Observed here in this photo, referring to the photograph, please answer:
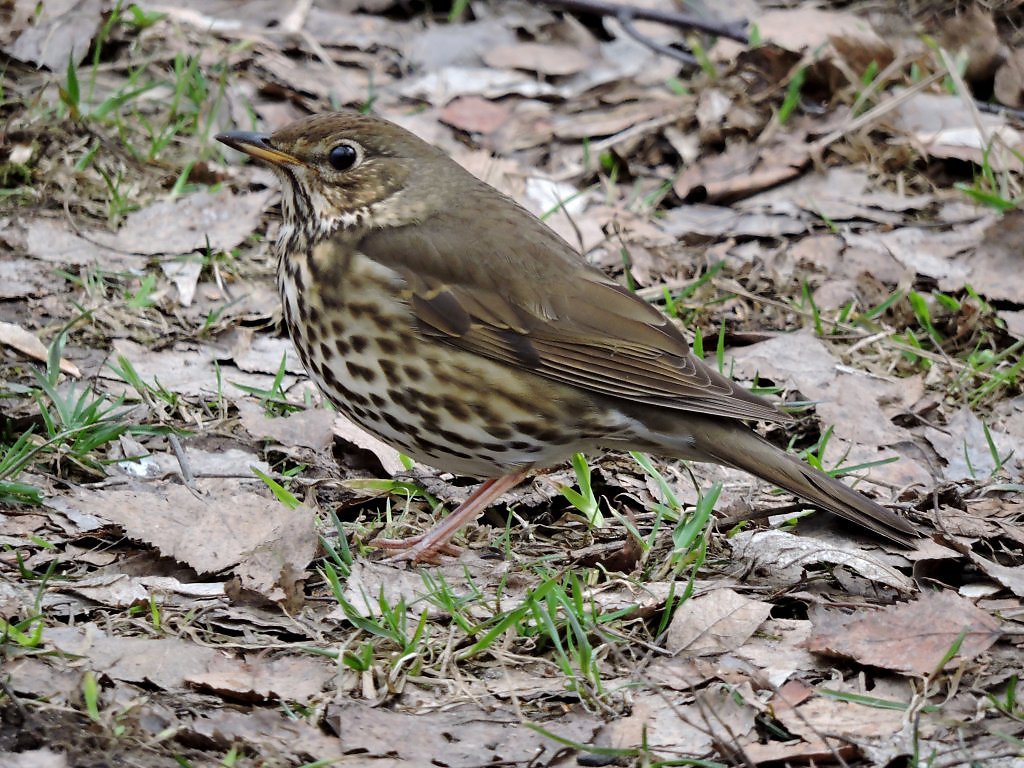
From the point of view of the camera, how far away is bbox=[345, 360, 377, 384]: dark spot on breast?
4.05 m

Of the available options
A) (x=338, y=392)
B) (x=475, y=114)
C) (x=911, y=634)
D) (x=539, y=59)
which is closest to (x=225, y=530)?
(x=338, y=392)

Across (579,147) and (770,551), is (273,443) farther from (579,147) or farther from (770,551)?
(579,147)

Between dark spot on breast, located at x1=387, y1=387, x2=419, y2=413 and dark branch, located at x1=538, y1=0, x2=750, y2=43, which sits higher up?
dark branch, located at x1=538, y1=0, x2=750, y2=43

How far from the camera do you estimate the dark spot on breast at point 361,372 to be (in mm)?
4055

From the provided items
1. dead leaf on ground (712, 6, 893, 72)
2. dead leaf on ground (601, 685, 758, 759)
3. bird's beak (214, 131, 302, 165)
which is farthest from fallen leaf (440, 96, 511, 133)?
dead leaf on ground (601, 685, 758, 759)

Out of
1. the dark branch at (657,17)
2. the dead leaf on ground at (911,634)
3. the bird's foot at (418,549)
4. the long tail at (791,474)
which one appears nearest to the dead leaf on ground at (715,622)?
the dead leaf on ground at (911,634)

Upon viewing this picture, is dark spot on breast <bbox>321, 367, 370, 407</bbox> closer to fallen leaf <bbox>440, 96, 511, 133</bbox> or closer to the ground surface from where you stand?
the ground surface

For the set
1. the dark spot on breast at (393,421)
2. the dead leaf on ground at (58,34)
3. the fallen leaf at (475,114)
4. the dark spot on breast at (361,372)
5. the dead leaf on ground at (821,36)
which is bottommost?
the dark spot on breast at (393,421)

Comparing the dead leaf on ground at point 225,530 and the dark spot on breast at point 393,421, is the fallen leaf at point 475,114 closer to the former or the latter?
the dark spot on breast at point 393,421

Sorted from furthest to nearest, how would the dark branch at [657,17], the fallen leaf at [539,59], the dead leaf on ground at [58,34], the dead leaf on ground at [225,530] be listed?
1. the fallen leaf at [539,59]
2. the dark branch at [657,17]
3. the dead leaf on ground at [58,34]
4. the dead leaf on ground at [225,530]

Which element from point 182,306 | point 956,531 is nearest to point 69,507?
point 182,306

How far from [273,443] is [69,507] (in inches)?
31.7

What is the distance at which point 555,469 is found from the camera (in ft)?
15.7

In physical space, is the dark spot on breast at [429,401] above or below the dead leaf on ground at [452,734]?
above
